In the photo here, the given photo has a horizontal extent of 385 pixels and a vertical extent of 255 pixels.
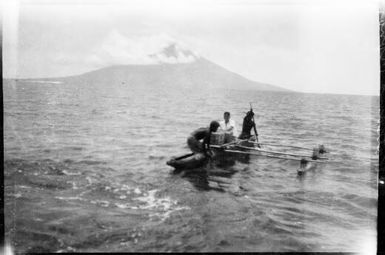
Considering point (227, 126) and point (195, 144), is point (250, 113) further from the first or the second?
point (195, 144)

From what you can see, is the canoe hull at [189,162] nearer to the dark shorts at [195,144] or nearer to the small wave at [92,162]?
the dark shorts at [195,144]

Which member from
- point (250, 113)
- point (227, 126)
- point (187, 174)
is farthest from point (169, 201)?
point (250, 113)

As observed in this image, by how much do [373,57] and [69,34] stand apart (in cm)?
847

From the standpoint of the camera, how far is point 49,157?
11.8 metres

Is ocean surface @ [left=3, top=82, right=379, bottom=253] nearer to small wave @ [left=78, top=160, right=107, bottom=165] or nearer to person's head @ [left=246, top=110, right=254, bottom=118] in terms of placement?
small wave @ [left=78, top=160, right=107, bottom=165]

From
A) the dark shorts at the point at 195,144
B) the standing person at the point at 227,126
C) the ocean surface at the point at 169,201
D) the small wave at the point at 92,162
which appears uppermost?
the standing person at the point at 227,126

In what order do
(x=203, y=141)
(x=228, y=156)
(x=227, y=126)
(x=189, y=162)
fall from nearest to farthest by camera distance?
(x=189, y=162)
(x=203, y=141)
(x=228, y=156)
(x=227, y=126)

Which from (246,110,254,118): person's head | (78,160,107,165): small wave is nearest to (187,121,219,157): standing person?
(246,110,254,118): person's head

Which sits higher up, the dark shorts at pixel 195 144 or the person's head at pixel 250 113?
the person's head at pixel 250 113

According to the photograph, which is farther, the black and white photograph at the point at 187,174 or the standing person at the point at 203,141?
the standing person at the point at 203,141

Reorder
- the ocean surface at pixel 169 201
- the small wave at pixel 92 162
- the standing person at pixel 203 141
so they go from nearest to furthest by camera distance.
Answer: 1. the ocean surface at pixel 169 201
2. the standing person at pixel 203 141
3. the small wave at pixel 92 162

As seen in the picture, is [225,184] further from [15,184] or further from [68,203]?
[15,184]

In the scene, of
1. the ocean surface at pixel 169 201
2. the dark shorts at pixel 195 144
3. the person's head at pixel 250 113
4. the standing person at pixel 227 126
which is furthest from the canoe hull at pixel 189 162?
the person's head at pixel 250 113

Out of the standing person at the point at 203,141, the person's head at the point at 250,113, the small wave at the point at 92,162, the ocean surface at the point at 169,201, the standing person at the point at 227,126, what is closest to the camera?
the ocean surface at the point at 169,201
